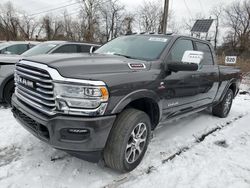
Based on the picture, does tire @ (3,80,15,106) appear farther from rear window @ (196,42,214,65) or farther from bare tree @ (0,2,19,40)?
bare tree @ (0,2,19,40)

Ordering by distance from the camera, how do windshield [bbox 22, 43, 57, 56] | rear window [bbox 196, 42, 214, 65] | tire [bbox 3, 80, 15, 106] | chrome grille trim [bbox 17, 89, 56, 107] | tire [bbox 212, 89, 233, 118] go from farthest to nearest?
windshield [bbox 22, 43, 57, 56] → tire [bbox 212, 89, 233, 118] → tire [bbox 3, 80, 15, 106] → rear window [bbox 196, 42, 214, 65] → chrome grille trim [bbox 17, 89, 56, 107]

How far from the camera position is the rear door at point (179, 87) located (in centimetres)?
335

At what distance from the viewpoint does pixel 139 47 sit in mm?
3682

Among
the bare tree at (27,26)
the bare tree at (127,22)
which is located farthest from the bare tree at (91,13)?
the bare tree at (27,26)

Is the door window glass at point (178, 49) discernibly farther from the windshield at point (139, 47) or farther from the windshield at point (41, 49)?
the windshield at point (41, 49)

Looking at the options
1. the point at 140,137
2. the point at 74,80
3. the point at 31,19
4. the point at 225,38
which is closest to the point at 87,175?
the point at 140,137

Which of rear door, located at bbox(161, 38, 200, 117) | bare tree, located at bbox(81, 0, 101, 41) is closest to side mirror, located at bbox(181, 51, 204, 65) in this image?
rear door, located at bbox(161, 38, 200, 117)

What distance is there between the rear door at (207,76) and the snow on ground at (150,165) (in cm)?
80

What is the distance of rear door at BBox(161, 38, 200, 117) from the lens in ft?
11.0

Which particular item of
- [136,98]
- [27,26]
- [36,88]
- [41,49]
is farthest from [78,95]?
[27,26]

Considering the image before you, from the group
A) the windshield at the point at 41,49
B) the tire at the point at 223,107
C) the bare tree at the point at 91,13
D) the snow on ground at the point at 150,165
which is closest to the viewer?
the snow on ground at the point at 150,165

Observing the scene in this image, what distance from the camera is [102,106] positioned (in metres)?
2.38

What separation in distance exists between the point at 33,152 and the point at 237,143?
342cm

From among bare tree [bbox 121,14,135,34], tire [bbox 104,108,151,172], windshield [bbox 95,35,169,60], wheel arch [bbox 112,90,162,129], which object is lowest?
tire [bbox 104,108,151,172]
